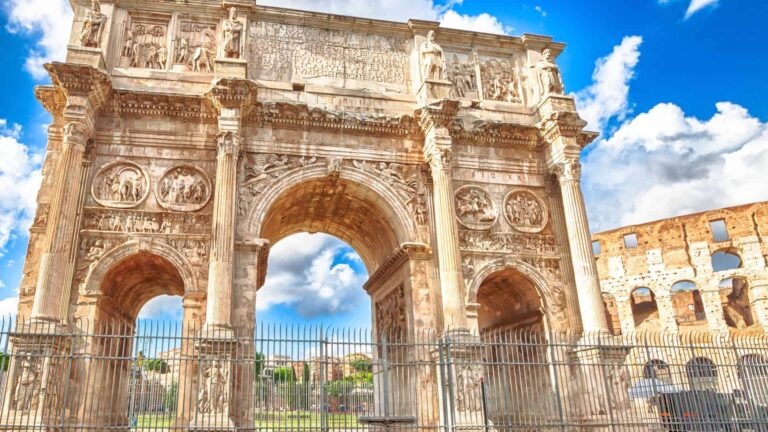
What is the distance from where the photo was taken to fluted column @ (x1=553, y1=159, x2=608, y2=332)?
42.0 feet

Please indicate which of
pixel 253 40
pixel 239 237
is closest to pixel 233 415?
pixel 239 237

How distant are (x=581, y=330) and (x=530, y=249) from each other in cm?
219

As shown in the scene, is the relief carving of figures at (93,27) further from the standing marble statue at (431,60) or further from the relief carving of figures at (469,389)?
the relief carving of figures at (469,389)

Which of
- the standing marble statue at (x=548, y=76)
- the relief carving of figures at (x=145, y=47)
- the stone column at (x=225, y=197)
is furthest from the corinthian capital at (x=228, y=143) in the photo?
the standing marble statue at (x=548, y=76)

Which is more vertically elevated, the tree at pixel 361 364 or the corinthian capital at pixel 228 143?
the corinthian capital at pixel 228 143

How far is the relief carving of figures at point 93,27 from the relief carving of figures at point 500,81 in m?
9.42

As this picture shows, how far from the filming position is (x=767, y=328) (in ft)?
90.2

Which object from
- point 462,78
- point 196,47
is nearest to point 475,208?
point 462,78

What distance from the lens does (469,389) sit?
1130cm

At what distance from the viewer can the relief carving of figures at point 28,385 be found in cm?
966

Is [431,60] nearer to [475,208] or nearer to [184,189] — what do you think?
[475,208]

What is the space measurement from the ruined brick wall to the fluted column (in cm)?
2036

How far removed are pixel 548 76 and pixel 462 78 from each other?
2.23 meters

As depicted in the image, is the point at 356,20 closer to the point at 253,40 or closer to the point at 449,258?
the point at 253,40
